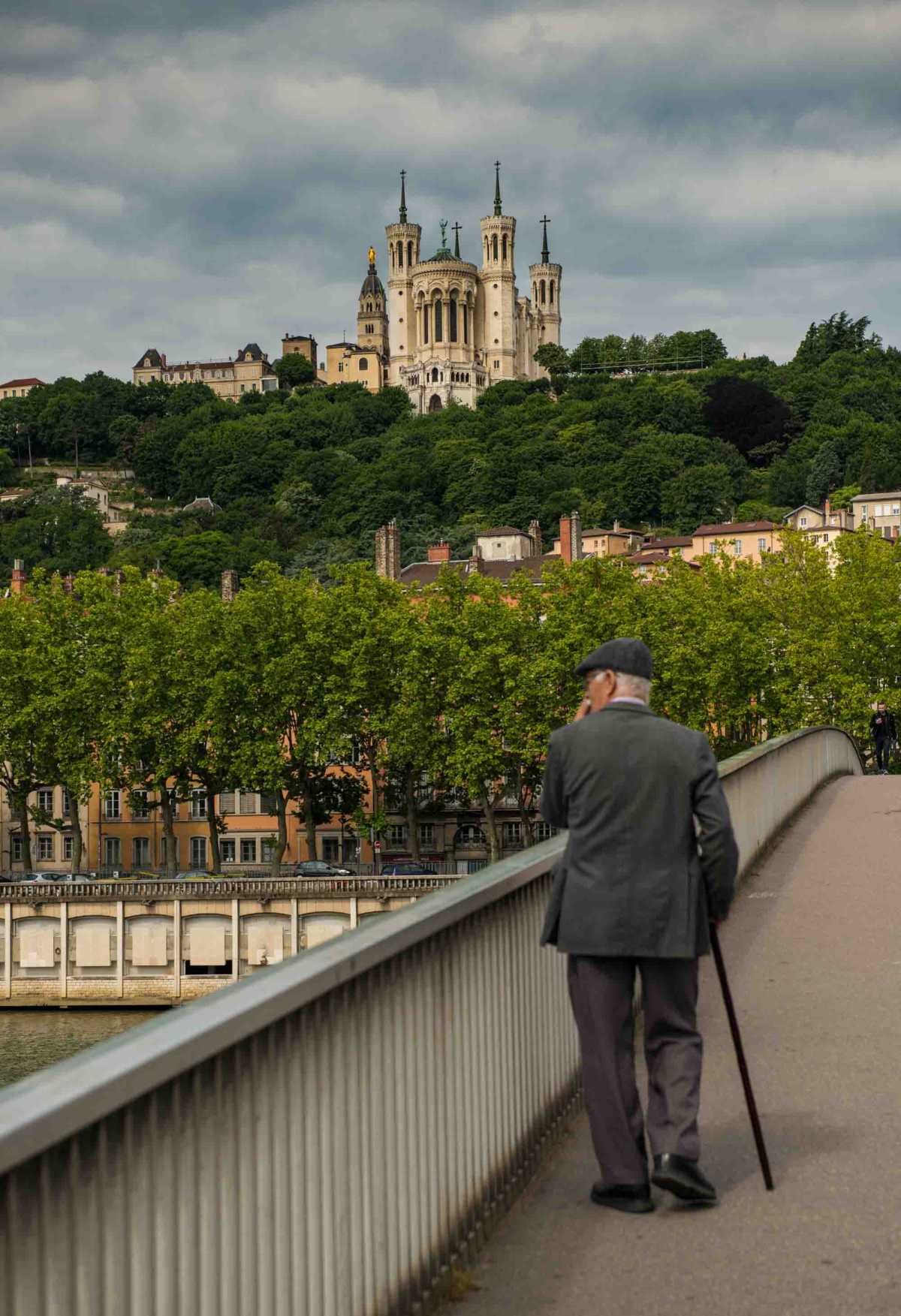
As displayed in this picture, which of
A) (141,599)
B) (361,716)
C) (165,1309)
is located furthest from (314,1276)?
(141,599)

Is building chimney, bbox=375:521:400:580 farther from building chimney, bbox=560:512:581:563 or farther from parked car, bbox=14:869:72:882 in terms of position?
parked car, bbox=14:869:72:882

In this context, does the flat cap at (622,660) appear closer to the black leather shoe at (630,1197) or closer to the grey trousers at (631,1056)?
the grey trousers at (631,1056)

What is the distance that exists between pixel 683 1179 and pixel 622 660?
1.73m

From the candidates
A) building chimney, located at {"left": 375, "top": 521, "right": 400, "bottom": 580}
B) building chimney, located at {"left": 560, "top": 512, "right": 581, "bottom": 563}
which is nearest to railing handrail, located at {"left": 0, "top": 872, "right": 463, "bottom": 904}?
building chimney, located at {"left": 560, "top": 512, "right": 581, "bottom": 563}

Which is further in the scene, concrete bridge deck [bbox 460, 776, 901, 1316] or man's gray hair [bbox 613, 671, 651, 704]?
man's gray hair [bbox 613, 671, 651, 704]

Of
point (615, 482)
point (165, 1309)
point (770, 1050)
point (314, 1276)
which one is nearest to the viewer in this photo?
point (165, 1309)

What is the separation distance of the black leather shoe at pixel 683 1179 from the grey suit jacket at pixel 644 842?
710 millimetres

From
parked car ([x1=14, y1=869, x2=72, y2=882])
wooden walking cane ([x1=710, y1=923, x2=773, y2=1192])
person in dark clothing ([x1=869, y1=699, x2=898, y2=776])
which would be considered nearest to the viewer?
wooden walking cane ([x1=710, y1=923, x2=773, y2=1192])

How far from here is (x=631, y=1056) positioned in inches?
221

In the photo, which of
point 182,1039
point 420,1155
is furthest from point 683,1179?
point 182,1039

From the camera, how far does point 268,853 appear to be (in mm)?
72688

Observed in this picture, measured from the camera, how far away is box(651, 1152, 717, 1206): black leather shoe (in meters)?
5.55

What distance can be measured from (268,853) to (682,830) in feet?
224

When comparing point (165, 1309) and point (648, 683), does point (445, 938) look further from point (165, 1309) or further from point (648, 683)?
point (165, 1309)
